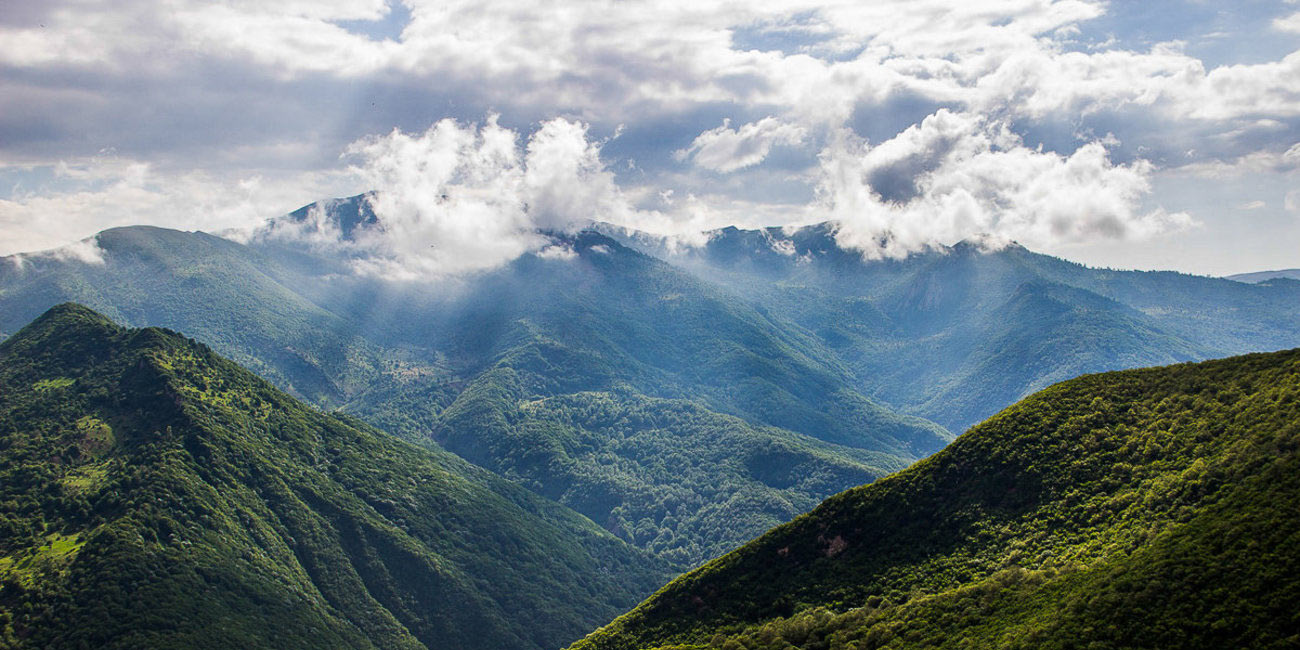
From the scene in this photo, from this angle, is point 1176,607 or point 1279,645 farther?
point 1176,607

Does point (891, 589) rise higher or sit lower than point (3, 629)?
higher

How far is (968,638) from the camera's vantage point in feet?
284

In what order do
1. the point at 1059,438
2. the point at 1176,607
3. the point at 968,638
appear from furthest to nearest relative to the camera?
the point at 1059,438, the point at 968,638, the point at 1176,607

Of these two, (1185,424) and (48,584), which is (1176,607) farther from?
(48,584)

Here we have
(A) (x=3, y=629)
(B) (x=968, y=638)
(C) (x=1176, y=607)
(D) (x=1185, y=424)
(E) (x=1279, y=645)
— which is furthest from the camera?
(A) (x=3, y=629)

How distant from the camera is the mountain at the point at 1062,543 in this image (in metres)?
73.6

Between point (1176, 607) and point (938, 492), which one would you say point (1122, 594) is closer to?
point (1176, 607)

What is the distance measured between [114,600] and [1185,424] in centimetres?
22608

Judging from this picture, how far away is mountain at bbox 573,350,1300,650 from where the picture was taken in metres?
73.6

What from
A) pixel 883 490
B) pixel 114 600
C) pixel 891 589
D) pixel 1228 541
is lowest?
pixel 114 600

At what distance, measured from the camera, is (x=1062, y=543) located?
101875 millimetres

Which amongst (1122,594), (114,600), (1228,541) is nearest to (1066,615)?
(1122,594)

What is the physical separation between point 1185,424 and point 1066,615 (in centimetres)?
4519

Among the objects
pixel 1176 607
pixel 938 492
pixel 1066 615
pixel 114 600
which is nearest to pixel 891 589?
pixel 938 492
